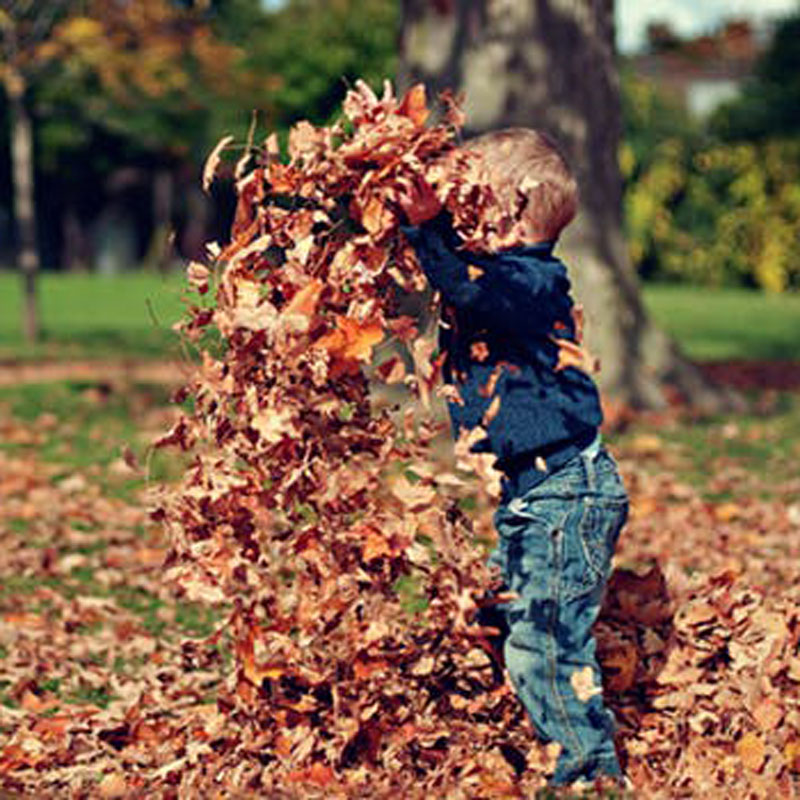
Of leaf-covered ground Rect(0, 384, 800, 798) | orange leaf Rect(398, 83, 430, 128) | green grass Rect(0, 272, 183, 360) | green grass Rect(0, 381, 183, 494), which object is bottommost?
green grass Rect(0, 272, 183, 360)

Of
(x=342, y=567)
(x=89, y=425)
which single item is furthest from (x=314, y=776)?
(x=89, y=425)

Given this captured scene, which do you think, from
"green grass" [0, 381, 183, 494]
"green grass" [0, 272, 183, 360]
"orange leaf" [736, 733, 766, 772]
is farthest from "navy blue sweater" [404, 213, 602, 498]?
"green grass" [0, 272, 183, 360]

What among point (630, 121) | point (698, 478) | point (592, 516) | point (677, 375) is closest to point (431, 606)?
point (592, 516)

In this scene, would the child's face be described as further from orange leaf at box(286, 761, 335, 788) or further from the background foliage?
the background foliage

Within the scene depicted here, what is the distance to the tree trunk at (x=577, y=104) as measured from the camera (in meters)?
9.80

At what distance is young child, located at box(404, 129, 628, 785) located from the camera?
137 inches

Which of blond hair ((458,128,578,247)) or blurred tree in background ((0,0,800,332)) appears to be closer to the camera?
blond hair ((458,128,578,247))

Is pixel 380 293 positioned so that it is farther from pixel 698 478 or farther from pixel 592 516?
pixel 698 478

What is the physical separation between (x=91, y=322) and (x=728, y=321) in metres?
10.00

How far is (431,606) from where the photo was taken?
12.5 feet

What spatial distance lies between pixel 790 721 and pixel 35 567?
145 inches

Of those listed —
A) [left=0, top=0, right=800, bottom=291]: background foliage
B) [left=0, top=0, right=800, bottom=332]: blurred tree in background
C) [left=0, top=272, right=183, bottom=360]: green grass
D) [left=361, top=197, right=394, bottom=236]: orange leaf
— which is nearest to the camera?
[left=361, top=197, right=394, bottom=236]: orange leaf

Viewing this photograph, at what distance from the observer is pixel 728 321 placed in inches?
914

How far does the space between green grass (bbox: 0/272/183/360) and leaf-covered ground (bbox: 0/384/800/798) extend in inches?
82.3
